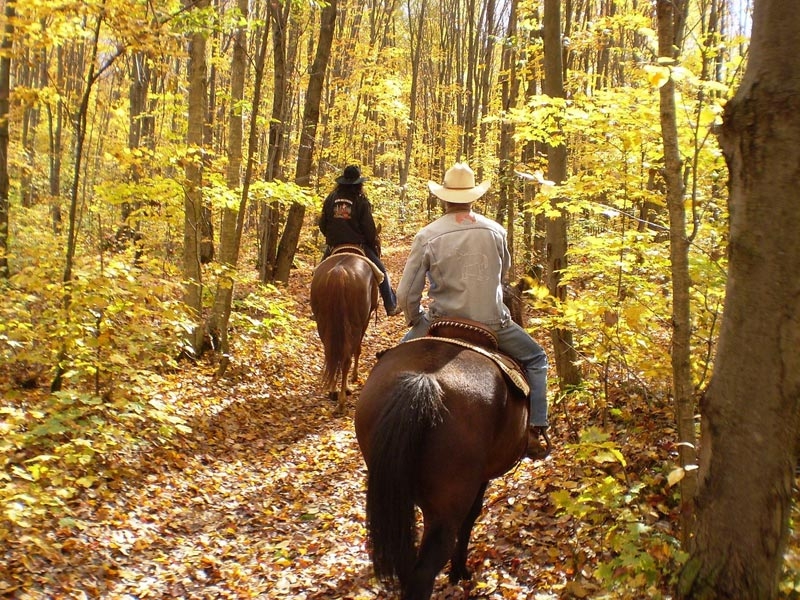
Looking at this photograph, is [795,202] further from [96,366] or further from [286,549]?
[96,366]

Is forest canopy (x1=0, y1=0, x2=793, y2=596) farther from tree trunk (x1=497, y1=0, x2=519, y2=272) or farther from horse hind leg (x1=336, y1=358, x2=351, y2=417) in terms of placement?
tree trunk (x1=497, y1=0, x2=519, y2=272)

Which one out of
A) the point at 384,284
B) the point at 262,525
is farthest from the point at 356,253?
the point at 262,525

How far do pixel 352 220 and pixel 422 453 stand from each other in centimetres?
632

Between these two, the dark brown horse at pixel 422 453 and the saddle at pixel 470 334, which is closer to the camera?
the dark brown horse at pixel 422 453

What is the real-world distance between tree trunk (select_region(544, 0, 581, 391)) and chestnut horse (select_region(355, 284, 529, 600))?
323 centimetres

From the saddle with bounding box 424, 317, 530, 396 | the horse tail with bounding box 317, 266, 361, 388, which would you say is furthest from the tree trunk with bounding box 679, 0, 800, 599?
the horse tail with bounding box 317, 266, 361, 388

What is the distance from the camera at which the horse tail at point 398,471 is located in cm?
315

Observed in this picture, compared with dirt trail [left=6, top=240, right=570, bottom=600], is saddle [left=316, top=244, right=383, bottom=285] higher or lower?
higher

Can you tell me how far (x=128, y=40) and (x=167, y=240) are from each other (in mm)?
6858

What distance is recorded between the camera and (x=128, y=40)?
6387mm

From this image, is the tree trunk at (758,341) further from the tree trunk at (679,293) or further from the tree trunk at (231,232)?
the tree trunk at (231,232)

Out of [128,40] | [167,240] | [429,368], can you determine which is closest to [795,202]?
[429,368]

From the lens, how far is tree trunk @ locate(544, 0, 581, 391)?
6.45 m

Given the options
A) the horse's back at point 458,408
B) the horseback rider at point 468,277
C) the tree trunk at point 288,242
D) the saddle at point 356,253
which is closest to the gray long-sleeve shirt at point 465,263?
the horseback rider at point 468,277
